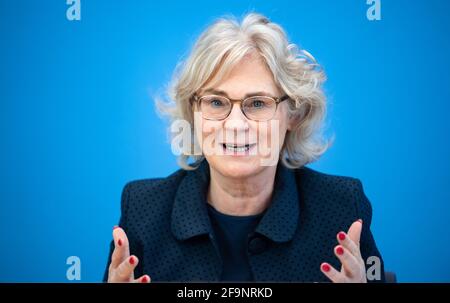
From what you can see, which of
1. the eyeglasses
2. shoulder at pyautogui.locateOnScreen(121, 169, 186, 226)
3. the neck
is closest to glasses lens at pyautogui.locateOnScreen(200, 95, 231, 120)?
the eyeglasses

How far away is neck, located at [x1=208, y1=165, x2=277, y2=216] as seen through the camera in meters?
1.70

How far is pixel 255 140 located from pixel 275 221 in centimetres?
26

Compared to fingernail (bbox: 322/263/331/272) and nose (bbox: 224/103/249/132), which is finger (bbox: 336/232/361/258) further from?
nose (bbox: 224/103/249/132)

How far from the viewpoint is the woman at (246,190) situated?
1.59 m

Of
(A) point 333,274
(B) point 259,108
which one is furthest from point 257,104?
(A) point 333,274

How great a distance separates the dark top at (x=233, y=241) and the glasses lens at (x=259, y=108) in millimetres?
337

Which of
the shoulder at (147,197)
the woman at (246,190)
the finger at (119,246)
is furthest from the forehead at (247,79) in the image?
the finger at (119,246)

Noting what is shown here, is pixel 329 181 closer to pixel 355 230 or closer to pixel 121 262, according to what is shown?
pixel 355 230

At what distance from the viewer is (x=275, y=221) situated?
5.43 feet

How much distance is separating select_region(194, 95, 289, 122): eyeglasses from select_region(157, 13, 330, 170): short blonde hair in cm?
5

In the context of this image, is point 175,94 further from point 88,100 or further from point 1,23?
point 1,23

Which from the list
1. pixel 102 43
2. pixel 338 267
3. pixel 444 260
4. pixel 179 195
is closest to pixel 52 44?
pixel 102 43

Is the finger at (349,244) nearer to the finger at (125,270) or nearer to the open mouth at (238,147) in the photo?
the open mouth at (238,147)
